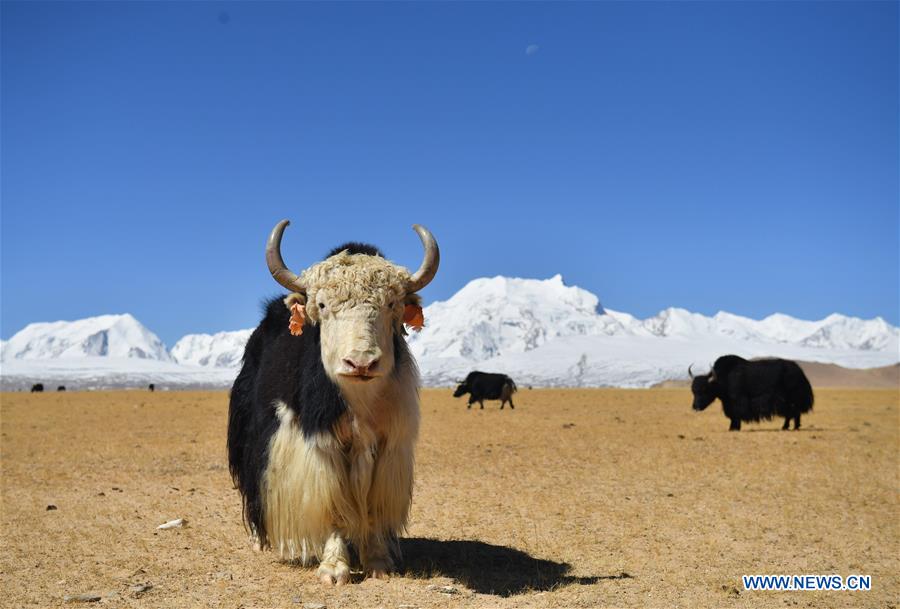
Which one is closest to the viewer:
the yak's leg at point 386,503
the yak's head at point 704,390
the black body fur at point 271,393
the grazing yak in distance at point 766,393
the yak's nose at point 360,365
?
the yak's nose at point 360,365

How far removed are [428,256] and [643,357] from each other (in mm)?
173862

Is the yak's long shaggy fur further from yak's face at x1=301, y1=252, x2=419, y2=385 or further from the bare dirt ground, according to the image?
the bare dirt ground

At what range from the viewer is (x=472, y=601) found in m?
5.26

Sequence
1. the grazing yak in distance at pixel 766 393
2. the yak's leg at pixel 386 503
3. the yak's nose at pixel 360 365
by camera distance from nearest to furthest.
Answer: the yak's nose at pixel 360 365
the yak's leg at pixel 386 503
the grazing yak in distance at pixel 766 393

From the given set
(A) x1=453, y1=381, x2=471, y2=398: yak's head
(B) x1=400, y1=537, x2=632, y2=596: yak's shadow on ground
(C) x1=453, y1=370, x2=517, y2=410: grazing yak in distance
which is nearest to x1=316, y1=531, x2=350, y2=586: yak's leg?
(B) x1=400, y1=537, x2=632, y2=596: yak's shadow on ground

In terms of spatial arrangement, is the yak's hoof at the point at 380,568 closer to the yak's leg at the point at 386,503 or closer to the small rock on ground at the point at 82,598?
the yak's leg at the point at 386,503

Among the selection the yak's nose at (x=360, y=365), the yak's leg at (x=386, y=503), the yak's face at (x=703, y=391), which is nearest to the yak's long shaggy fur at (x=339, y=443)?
the yak's leg at (x=386, y=503)

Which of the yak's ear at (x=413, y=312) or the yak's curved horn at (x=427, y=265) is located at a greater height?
the yak's curved horn at (x=427, y=265)

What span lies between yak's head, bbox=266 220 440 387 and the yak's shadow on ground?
1648 millimetres

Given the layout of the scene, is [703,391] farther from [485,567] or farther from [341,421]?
[341,421]

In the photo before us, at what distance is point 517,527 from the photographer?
785 cm

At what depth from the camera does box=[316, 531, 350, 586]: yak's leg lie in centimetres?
567

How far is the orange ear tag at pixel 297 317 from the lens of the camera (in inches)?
234

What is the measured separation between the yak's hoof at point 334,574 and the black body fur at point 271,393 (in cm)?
85
